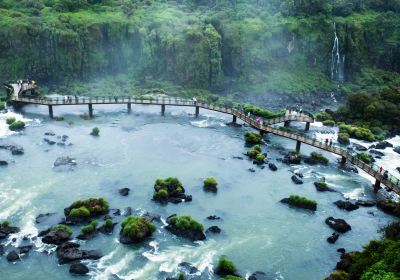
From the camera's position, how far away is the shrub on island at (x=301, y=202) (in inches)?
2694

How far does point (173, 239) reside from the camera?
196 feet

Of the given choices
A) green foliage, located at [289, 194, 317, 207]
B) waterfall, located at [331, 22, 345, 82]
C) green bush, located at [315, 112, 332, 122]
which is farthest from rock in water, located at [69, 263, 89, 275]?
waterfall, located at [331, 22, 345, 82]

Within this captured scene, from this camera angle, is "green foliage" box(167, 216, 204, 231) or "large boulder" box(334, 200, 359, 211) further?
"large boulder" box(334, 200, 359, 211)

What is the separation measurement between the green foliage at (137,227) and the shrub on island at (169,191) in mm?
7901

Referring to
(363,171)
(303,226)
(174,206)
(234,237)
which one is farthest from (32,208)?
(363,171)

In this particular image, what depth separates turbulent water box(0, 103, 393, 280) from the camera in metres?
55.5

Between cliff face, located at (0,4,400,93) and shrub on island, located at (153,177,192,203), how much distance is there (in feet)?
208

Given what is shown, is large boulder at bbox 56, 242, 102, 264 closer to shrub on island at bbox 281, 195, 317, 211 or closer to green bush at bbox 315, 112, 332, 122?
shrub on island at bbox 281, 195, 317, 211

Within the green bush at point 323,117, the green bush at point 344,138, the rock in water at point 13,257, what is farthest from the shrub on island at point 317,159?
the rock in water at point 13,257

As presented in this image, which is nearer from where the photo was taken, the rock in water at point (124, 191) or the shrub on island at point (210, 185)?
the rock in water at point (124, 191)

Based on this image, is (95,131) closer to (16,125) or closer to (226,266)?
(16,125)

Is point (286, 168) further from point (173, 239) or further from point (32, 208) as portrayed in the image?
point (32, 208)

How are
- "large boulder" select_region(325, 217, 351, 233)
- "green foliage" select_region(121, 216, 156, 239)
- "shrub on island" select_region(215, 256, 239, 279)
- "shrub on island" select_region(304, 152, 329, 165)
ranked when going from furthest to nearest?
1. "shrub on island" select_region(304, 152, 329, 165)
2. "large boulder" select_region(325, 217, 351, 233)
3. "green foliage" select_region(121, 216, 156, 239)
4. "shrub on island" select_region(215, 256, 239, 279)

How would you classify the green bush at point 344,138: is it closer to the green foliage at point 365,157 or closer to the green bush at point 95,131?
the green foliage at point 365,157
